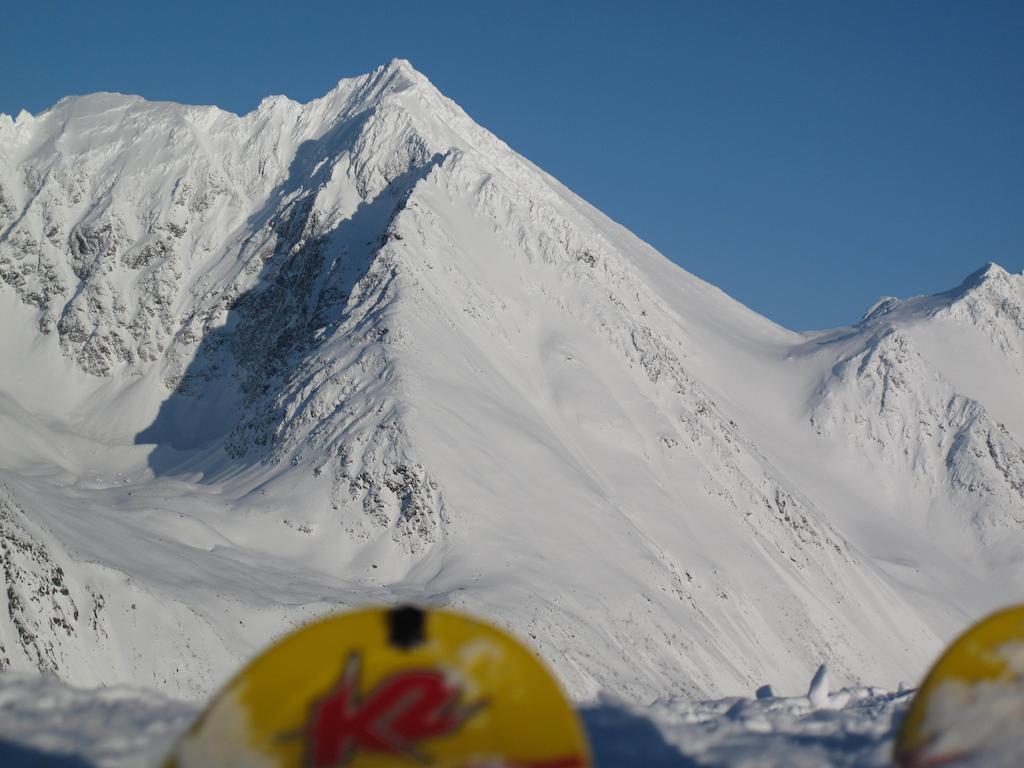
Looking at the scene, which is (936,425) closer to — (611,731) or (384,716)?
(611,731)

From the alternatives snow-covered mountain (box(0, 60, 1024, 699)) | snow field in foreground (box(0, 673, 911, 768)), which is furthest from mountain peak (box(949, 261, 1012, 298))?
snow field in foreground (box(0, 673, 911, 768))

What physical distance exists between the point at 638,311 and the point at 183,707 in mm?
111103

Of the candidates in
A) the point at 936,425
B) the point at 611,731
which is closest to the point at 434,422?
the point at 611,731

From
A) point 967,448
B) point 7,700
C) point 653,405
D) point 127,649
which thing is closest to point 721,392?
Result: point 653,405

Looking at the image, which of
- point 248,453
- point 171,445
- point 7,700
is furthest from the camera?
point 171,445

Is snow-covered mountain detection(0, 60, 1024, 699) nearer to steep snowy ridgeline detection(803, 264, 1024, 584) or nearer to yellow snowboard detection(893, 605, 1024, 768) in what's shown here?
steep snowy ridgeline detection(803, 264, 1024, 584)

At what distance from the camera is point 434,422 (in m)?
73.1

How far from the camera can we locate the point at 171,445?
118812 millimetres

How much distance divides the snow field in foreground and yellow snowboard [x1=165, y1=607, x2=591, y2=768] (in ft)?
10.9

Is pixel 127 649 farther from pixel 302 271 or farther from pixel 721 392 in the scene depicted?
pixel 721 392

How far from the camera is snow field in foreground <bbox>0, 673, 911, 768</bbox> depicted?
11.0m

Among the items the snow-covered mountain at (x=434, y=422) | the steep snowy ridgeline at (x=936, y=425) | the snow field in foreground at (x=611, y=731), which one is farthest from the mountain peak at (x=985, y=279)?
the snow field in foreground at (x=611, y=731)

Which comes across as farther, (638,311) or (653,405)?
(638,311)

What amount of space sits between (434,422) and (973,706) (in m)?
65.3
